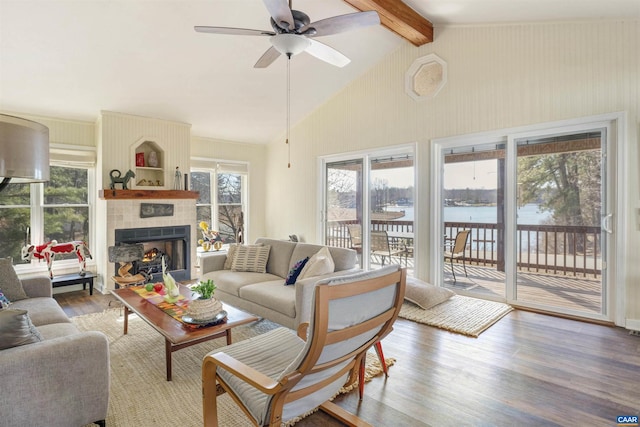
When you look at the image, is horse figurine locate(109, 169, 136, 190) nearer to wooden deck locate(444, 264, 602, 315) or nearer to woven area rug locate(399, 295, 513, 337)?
woven area rug locate(399, 295, 513, 337)

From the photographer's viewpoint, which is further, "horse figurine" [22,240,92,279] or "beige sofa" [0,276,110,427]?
"horse figurine" [22,240,92,279]

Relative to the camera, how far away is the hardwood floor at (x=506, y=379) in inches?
81.0

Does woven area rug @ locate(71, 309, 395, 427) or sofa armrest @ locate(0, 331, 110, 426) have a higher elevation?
sofa armrest @ locate(0, 331, 110, 426)

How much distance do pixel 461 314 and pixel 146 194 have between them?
180 inches

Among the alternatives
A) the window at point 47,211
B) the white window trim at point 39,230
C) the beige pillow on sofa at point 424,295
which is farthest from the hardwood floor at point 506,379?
the window at point 47,211

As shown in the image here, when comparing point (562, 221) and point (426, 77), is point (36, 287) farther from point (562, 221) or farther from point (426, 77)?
point (562, 221)

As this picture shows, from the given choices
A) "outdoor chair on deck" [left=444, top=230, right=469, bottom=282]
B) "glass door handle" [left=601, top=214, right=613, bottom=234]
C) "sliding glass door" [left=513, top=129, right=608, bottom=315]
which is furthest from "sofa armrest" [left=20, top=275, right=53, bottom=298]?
"glass door handle" [left=601, top=214, right=613, bottom=234]

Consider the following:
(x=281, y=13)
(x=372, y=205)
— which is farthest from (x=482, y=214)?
(x=281, y=13)

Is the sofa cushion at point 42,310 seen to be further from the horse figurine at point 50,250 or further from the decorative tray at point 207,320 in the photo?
the horse figurine at point 50,250

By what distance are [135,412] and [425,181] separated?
4.12 meters

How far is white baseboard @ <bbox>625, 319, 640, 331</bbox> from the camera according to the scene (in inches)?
132

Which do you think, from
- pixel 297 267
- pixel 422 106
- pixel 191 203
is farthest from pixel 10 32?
pixel 422 106

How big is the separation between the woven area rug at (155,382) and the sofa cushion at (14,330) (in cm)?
70

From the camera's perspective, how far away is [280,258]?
4.18m
